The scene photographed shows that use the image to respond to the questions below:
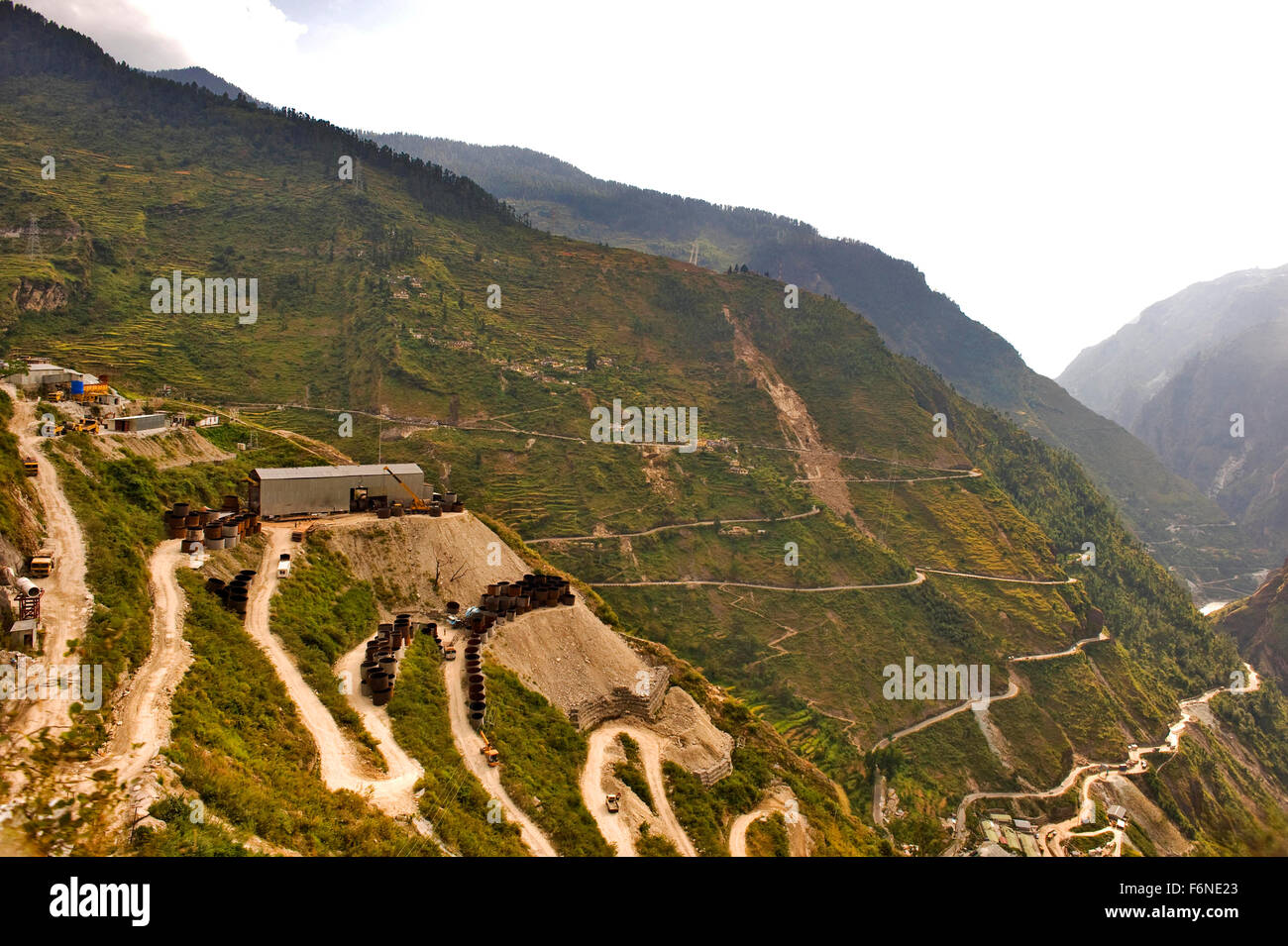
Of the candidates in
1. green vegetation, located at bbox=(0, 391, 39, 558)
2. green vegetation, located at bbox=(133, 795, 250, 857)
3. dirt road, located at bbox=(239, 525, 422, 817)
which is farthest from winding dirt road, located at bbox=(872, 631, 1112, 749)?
green vegetation, located at bbox=(0, 391, 39, 558)

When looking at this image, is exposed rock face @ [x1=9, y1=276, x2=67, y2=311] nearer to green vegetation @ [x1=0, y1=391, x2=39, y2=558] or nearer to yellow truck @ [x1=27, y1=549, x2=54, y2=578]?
green vegetation @ [x1=0, y1=391, x2=39, y2=558]

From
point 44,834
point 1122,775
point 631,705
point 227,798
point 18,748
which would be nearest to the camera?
point 44,834

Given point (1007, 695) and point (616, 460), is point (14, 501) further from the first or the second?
point (1007, 695)

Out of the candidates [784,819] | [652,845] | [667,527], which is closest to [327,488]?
[652,845]

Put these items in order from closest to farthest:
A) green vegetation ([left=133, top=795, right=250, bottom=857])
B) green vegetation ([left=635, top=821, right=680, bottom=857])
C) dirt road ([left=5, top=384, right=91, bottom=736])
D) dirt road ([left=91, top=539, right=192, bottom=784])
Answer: green vegetation ([left=133, top=795, right=250, bottom=857]) → dirt road ([left=91, top=539, right=192, bottom=784]) → dirt road ([left=5, top=384, right=91, bottom=736]) → green vegetation ([left=635, top=821, right=680, bottom=857])

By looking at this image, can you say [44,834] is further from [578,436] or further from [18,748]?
[578,436]
